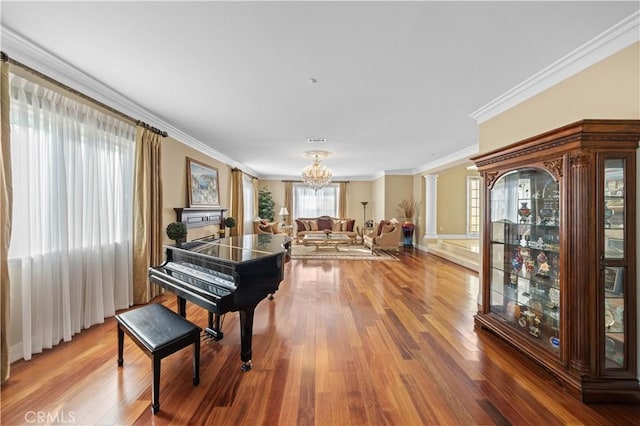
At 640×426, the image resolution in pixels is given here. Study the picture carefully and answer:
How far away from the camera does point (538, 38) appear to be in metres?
1.82

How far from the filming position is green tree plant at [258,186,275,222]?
32.2 ft

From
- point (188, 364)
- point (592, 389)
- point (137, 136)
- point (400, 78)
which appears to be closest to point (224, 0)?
point (400, 78)

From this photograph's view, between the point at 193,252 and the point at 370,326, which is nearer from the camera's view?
the point at 193,252

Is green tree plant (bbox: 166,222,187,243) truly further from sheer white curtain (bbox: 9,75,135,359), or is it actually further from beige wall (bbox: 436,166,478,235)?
beige wall (bbox: 436,166,478,235)

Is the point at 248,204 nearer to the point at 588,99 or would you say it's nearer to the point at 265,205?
the point at 265,205

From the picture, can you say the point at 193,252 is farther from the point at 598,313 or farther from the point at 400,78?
the point at 598,313

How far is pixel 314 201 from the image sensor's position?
10477 mm

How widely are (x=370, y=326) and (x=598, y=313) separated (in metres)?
1.89

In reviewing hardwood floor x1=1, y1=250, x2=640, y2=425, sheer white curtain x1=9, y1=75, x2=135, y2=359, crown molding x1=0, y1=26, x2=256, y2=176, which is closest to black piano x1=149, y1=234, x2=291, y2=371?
hardwood floor x1=1, y1=250, x2=640, y2=425

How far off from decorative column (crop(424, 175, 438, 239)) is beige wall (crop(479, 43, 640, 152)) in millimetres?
→ 5201

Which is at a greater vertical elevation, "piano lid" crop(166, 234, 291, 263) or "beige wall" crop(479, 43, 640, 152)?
"beige wall" crop(479, 43, 640, 152)

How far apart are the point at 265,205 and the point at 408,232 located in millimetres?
5621

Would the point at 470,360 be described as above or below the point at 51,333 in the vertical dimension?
below

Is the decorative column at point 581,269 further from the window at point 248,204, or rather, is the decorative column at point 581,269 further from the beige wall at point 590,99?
the window at point 248,204
